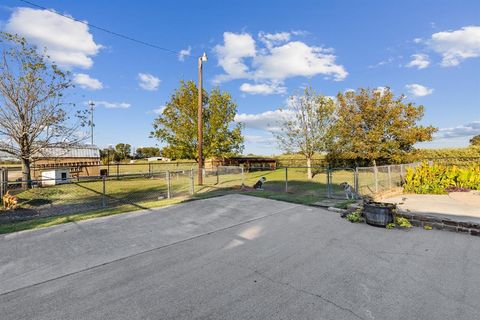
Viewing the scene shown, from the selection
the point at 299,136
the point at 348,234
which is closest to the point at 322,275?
the point at 348,234

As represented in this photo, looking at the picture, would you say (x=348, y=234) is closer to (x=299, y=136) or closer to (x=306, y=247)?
(x=306, y=247)

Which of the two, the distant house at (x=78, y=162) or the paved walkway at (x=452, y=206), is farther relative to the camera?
the distant house at (x=78, y=162)

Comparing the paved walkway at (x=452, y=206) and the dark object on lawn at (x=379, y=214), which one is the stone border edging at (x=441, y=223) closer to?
the paved walkway at (x=452, y=206)

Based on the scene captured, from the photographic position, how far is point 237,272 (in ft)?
11.4

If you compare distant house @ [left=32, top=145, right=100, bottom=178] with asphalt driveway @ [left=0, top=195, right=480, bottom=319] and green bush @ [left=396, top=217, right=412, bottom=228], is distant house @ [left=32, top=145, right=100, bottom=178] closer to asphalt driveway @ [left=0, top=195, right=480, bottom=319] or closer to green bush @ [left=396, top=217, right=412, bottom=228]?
asphalt driveway @ [left=0, top=195, right=480, bottom=319]

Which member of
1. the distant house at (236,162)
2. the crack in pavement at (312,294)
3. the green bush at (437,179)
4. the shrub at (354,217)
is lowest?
the crack in pavement at (312,294)

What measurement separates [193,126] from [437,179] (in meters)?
15.6

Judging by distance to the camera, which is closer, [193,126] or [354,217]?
[354,217]

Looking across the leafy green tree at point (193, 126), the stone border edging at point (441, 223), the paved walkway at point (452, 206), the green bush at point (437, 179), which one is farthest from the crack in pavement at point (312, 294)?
the leafy green tree at point (193, 126)

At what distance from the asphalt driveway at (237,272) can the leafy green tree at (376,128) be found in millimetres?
14551

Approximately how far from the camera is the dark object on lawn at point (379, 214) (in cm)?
572

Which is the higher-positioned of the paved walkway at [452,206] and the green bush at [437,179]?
the green bush at [437,179]

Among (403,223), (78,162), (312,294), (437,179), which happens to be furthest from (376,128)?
(78,162)

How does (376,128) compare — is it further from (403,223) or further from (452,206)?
(403,223)
